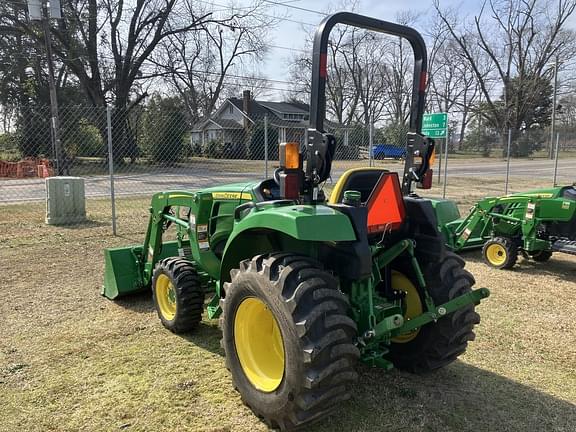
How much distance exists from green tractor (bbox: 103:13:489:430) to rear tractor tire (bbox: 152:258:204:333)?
28 centimetres

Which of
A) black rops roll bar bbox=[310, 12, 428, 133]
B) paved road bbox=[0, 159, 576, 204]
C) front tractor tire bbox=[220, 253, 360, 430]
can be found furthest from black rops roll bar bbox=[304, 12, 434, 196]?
paved road bbox=[0, 159, 576, 204]

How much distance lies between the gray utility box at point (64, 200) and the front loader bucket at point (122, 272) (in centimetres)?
450

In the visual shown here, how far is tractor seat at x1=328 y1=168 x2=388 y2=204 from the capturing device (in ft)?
9.95

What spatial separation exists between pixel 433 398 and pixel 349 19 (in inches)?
93.5

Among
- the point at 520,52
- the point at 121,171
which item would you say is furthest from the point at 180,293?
the point at 520,52

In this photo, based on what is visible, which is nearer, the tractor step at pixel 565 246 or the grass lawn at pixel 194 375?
the grass lawn at pixel 194 375

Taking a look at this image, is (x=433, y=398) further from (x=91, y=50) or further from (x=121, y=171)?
(x=91, y=50)

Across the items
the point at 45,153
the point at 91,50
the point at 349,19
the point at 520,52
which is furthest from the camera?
the point at 520,52

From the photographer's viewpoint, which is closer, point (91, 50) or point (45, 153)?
point (45, 153)

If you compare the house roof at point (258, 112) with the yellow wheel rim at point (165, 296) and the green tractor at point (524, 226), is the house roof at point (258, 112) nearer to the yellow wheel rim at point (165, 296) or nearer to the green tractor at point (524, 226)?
the green tractor at point (524, 226)

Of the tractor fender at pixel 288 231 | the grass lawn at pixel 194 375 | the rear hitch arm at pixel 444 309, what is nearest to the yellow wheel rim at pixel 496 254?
the grass lawn at pixel 194 375

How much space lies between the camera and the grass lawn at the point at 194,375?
9.66 feet

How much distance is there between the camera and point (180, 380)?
3.41m

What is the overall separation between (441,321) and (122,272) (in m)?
3.16
